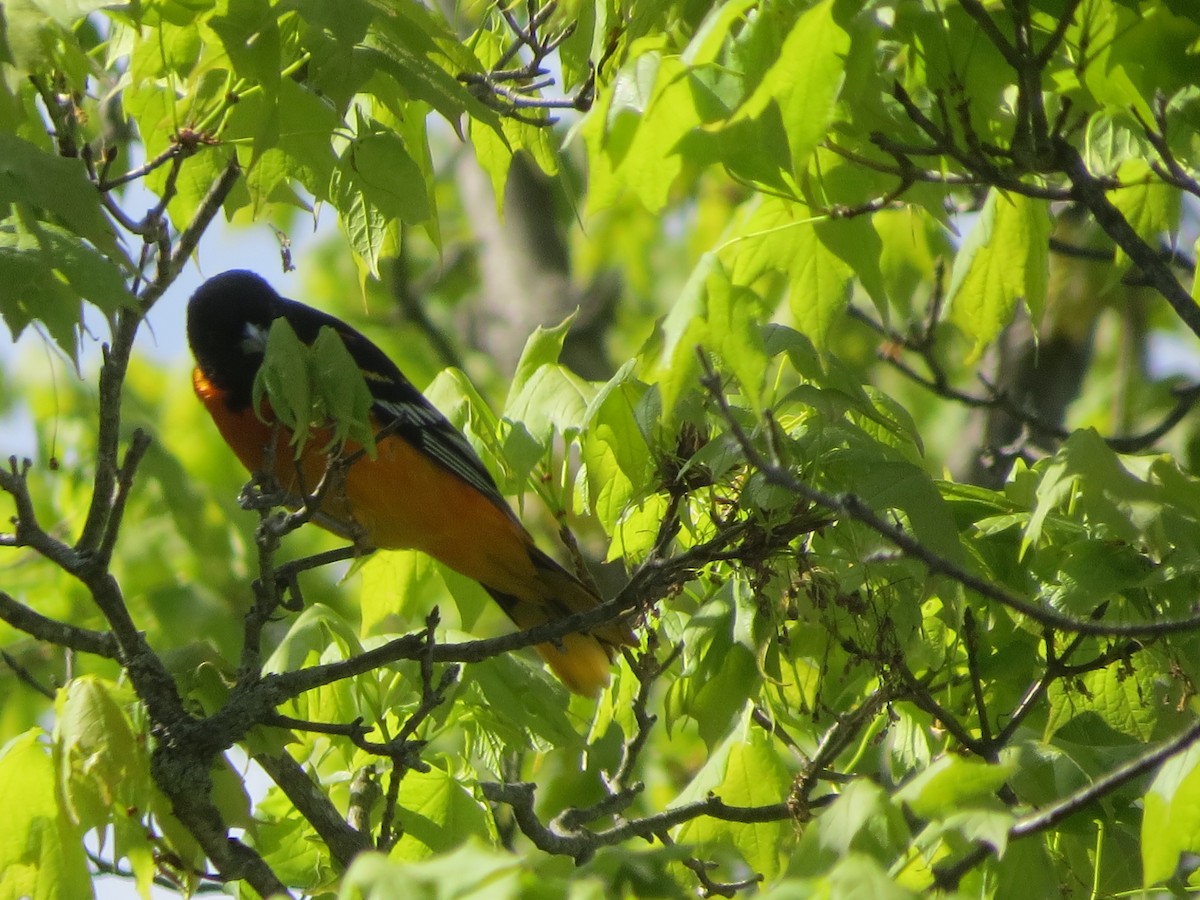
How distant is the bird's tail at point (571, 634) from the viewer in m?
3.39

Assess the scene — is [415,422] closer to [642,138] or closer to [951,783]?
[642,138]

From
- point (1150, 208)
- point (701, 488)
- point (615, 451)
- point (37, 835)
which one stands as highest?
point (1150, 208)

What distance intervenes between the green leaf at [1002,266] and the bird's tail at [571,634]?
0.96 metres

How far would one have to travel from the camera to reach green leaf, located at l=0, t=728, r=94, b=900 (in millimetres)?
2213

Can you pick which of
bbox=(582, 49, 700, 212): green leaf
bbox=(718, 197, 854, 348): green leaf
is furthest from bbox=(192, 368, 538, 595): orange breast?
bbox=(582, 49, 700, 212): green leaf

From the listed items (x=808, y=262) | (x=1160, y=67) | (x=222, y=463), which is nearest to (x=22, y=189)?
(x=808, y=262)

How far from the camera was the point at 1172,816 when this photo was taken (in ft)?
5.43

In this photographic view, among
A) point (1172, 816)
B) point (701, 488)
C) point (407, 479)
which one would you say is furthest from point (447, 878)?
point (407, 479)

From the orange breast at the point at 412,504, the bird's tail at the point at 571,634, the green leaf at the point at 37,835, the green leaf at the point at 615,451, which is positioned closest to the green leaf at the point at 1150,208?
the green leaf at the point at 615,451

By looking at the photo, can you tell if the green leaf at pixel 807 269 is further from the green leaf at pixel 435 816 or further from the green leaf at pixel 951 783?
the green leaf at pixel 435 816

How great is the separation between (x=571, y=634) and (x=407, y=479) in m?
1.08

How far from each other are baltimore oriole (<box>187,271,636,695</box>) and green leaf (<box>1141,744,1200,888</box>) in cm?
189

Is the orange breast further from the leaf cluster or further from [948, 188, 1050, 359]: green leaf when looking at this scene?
[948, 188, 1050, 359]: green leaf

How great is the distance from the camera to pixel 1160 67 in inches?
78.7
